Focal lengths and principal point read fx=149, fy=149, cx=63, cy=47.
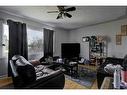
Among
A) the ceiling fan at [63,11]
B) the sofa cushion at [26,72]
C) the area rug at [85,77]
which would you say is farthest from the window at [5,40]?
the area rug at [85,77]

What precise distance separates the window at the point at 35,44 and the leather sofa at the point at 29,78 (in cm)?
11

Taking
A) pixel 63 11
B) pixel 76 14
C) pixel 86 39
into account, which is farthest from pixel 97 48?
pixel 63 11

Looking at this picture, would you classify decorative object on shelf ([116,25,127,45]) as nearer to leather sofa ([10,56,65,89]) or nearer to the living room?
the living room

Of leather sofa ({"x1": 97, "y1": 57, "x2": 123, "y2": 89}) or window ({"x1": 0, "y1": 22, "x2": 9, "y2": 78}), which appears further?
leather sofa ({"x1": 97, "y1": 57, "x2": 123, "y2": 89})

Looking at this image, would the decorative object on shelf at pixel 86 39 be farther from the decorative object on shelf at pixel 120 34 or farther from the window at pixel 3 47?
the window at pixel 3 47

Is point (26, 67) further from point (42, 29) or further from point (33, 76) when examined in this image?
point (42, 29)

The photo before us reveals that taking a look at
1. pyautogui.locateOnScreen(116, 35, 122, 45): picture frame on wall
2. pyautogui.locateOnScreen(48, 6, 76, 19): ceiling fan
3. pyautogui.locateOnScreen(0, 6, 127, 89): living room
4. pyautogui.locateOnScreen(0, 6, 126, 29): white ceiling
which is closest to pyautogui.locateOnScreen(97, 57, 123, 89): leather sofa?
pyautogui.locateOnScreen(0, 6, 127, 89): living room

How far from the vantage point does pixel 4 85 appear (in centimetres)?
147

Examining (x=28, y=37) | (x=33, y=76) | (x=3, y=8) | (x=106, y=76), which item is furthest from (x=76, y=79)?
(x=3, y=8)

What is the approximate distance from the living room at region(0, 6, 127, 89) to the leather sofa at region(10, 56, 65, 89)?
0.02 m

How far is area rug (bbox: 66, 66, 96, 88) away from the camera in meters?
1.61

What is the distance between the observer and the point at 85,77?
1709 millimetres

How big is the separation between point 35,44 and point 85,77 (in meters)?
0.68

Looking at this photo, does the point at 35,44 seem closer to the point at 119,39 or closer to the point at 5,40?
the point at 5,40
